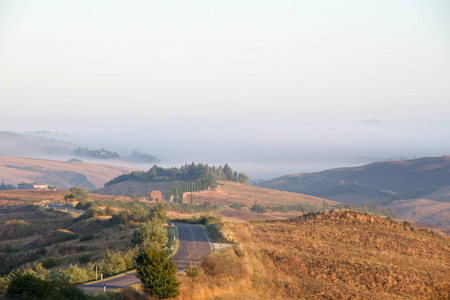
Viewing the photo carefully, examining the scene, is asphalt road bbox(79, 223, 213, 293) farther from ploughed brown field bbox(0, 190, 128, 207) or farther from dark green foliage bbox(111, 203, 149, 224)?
ploughed brown field bbox(0, 190, 128, 207)

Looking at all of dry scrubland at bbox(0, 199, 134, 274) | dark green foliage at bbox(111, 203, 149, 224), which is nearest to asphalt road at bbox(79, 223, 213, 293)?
dry scrubland at bbox(0, 199, 134, 274)

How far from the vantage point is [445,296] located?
96.3 ft

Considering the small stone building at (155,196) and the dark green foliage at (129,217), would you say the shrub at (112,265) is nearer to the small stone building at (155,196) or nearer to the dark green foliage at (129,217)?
the dark green foliage at (129,217)

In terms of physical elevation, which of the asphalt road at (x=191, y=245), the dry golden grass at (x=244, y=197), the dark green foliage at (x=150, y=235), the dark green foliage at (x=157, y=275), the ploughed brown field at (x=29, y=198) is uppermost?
the dark green foliage at (x=157, y=275)

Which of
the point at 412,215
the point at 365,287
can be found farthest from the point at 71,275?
the point at 412,215

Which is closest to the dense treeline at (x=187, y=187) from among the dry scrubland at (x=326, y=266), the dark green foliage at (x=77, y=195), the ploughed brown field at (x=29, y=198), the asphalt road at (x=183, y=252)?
the dark green foliage at (x=77, y=195)

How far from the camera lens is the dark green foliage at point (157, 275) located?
21.5 meters

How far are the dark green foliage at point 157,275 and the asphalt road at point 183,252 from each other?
2.15 meters

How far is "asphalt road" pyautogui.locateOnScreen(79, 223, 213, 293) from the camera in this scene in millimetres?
24219

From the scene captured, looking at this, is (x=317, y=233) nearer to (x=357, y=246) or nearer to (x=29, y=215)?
(x=357, y=246)

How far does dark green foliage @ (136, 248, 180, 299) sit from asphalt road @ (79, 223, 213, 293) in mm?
2152

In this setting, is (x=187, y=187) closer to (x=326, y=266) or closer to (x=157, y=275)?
(x=326, y=266)

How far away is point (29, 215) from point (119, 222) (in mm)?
28099

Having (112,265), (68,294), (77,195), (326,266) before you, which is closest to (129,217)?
(112,265)
